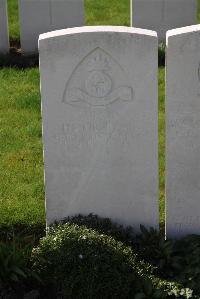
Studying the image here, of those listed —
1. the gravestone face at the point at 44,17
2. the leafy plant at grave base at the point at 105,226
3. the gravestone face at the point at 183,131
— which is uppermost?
the gravestone face at the point at 44,17

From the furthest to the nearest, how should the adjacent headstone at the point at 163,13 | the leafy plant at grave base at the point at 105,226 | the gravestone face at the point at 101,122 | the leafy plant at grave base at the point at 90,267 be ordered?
1. the adjacent headstone at the point at 163,13
2. the leafy plant at grave base at the point at 105,226
3. the gravestone face at the point at 101,122
4. the leafy plant at grave base at the point at 90,267

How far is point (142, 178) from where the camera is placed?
494 cm

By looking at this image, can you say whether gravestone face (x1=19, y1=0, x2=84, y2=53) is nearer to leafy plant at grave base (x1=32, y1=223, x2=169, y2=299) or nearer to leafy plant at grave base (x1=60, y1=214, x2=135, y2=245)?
leafy plant at grave base (x1=60, y1=214, x2=135, y2=245)

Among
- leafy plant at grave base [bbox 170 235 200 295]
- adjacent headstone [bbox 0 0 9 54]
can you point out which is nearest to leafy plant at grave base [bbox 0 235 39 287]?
leafy plant at grave base [bbox 170 235 200 295]

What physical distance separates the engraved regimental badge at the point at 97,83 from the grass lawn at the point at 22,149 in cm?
124

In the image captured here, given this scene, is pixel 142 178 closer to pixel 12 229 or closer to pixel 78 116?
pixel 78 116

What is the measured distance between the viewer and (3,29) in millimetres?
9422

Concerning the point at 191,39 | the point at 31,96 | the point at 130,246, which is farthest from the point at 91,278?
the point at 31,96

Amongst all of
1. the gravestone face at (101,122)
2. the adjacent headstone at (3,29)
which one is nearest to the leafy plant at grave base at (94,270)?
the gravestone face at (101,122)

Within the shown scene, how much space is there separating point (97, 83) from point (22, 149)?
225 cm

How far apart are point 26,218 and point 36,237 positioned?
1.05ft

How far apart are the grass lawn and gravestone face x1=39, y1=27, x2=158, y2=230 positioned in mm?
585

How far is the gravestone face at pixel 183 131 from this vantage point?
15.3ft

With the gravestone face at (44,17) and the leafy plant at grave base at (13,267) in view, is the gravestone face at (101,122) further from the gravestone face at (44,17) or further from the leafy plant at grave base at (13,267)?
the gravestone face at (44,17)
